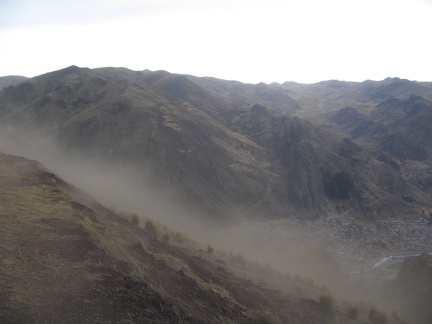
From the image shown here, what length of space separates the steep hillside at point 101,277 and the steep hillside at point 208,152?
33.6m

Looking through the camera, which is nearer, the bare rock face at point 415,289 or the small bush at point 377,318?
the small bush at point 377,318

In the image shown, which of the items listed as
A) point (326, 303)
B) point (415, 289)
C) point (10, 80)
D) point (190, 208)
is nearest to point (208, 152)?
point (190, 208)

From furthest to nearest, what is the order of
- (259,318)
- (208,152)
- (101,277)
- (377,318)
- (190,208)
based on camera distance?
(208,152) < (190,208) < (377,318) < (259,318) < (101,277)

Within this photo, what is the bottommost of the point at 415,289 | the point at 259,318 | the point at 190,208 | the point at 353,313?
the point at 415,289

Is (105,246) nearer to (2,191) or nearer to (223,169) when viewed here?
(2,191)

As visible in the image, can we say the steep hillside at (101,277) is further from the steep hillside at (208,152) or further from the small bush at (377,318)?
the steep hillside at (208,152)

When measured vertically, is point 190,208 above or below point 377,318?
below

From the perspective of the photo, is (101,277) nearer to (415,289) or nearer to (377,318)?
(377,318)

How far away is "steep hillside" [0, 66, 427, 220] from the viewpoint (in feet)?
196

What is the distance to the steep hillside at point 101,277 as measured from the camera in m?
10.7

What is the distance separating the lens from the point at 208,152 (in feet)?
220

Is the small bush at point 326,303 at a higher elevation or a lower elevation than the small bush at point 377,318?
higher

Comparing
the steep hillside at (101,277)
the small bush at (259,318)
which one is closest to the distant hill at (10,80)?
the steep hillside at (101,277)

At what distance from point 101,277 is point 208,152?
181ft
